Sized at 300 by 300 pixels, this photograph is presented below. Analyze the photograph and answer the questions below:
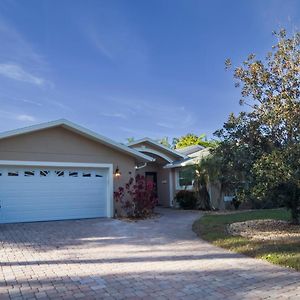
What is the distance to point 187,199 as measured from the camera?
1905cm

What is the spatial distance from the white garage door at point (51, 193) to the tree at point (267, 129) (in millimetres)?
6380

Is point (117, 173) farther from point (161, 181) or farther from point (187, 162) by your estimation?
point (161, 181)

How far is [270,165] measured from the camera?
861 centimetres

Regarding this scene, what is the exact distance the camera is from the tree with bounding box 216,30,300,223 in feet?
29.0

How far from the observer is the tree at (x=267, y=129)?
8.84 metres

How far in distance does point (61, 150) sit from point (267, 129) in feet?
26.8

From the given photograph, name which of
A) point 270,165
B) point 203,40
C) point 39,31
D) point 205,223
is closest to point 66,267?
point 270,165

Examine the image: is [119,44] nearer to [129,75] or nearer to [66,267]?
[129,75]

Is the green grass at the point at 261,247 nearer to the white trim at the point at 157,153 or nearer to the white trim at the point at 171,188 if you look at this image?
the white trim at the point at 157,153

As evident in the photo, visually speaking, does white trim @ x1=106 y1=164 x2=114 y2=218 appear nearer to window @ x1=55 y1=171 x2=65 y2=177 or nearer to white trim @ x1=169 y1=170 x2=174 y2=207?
window @ x1=55 y1=171 x2=65 y2=177

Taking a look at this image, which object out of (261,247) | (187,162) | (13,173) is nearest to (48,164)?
(13,173)

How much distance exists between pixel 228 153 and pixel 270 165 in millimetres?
1648

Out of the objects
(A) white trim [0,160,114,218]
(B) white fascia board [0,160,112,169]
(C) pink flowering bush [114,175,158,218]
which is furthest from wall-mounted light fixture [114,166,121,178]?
(C) pink flowering bush [114,175,158,218]

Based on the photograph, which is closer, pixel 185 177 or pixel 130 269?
pixel 130 269
